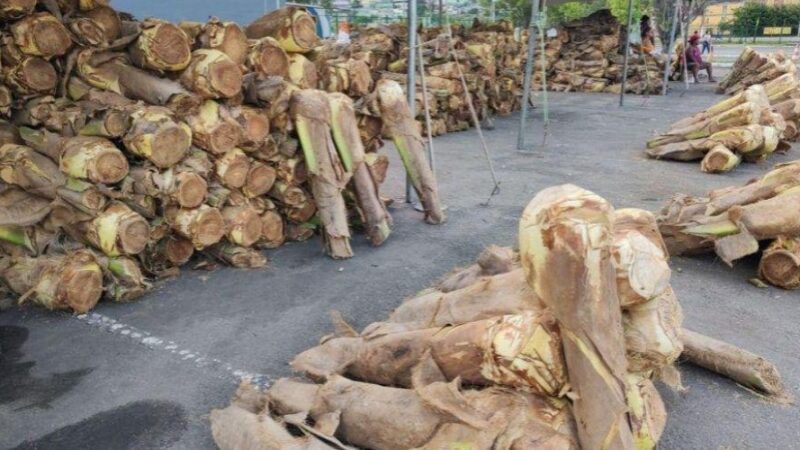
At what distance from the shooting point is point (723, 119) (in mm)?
7836

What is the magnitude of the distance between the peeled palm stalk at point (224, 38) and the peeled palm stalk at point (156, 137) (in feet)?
2.22

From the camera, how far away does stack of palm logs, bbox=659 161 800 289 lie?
4.21 m

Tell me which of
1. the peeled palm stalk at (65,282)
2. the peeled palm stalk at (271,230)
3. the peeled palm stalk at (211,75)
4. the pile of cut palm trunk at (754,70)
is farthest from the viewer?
the pile of cut palm trunk at (754,70)

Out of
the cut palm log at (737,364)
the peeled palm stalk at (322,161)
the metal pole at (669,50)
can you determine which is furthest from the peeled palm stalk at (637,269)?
the metal pole at (669,50)

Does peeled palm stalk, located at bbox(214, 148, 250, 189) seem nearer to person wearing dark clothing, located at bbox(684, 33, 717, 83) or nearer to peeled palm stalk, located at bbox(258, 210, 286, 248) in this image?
peeled palm stalk, located at bbox(258, 210, 286, 248)

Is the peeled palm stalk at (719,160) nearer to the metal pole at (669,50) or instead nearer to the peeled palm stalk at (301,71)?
the peeled palm stalk at (301,71)

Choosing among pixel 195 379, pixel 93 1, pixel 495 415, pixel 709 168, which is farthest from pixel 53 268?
pixel 709 168

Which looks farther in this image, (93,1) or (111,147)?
(93,1)

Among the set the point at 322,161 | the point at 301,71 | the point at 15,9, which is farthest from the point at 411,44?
the point at 15,9

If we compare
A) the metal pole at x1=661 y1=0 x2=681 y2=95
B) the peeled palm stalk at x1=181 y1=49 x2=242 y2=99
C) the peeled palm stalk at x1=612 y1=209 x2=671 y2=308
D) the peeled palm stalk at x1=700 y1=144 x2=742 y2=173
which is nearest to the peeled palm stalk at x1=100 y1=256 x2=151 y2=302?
the peeled palm stalk at x1=181 y1=49 x2=242 y2=99

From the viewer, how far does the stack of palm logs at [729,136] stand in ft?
25.0

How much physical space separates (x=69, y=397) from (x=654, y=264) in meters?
2.93

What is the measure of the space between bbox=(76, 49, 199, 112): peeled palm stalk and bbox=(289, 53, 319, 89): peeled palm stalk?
0.96 metres

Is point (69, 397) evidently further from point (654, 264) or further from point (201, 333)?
point (654, 264)
